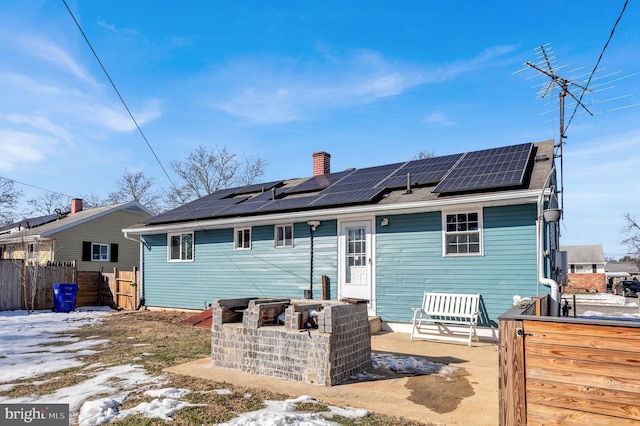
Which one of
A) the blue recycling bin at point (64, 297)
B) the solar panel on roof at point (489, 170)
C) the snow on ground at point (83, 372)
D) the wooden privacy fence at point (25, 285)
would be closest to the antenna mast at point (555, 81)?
the solar panel on roof at point (489, 170)

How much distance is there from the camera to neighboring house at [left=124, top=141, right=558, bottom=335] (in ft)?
27.0

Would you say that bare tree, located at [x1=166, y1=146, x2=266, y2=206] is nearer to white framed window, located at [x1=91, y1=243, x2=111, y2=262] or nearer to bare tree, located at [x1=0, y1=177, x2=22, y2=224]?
bare tree, located at [x1=0, y1=177, x2=22, y2=224]

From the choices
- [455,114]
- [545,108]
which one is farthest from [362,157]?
[545,108]

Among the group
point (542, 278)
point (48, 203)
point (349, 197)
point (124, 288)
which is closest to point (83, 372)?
point (349, 197)

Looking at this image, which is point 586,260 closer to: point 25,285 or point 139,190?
point 139,190

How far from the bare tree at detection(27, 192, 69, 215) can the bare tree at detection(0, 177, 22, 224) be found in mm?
5899

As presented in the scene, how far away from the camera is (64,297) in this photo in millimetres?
14242

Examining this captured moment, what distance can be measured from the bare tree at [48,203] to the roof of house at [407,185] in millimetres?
30322

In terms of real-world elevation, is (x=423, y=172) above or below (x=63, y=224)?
above

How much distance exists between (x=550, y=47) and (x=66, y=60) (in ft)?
40.1

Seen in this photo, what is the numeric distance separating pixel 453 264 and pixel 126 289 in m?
12.3

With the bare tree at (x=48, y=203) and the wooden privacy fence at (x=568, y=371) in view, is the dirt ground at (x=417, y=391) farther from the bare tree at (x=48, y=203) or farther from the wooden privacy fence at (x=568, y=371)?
the bare tree at (x=48, y=203)

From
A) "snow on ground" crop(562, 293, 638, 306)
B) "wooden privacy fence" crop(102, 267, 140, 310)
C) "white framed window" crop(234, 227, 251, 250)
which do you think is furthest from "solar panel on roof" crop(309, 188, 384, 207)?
"snow on ground" crop(562, 293, 638, 306)

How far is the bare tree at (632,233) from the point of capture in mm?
38375
